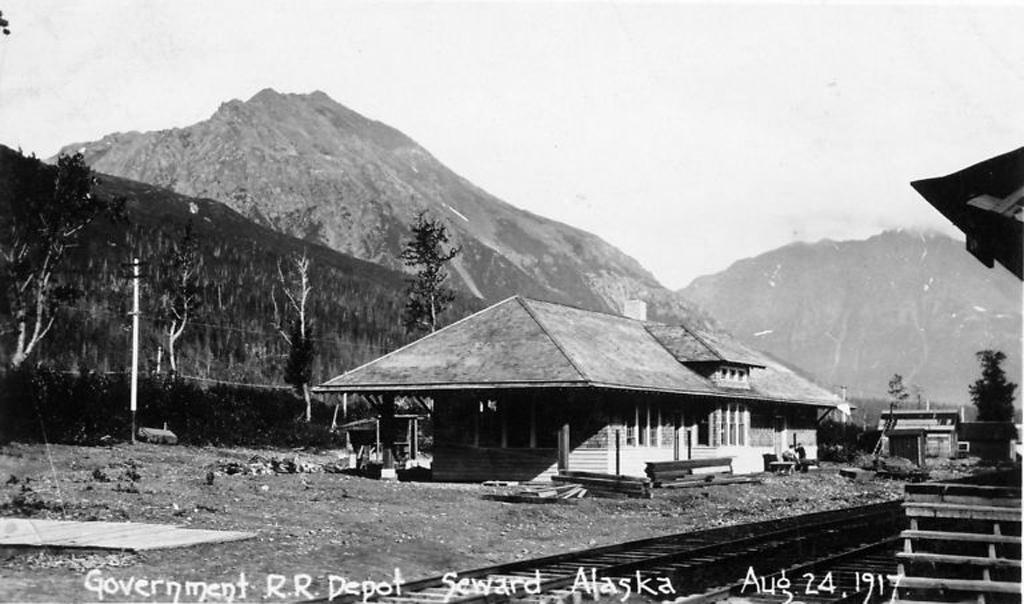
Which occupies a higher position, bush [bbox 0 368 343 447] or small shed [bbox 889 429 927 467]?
bush [bbox 0 368 343 447]

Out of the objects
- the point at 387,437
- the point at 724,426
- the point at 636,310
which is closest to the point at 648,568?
the point at 387,437

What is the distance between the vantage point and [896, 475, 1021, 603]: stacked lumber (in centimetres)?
1031

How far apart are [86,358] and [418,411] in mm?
34786

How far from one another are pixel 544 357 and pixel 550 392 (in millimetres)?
1395

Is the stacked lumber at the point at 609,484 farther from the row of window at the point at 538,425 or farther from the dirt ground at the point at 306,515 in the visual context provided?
the row of window at the point at 538,425

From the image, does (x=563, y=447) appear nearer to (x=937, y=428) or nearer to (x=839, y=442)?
(x=839, y=442)

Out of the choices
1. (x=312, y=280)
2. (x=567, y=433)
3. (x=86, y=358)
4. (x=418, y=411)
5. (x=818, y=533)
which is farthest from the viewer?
(x=312, y=280)

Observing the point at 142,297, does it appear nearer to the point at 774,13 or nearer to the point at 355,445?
the point at 355,445

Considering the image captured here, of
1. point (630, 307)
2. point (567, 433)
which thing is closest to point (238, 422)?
point (630, 307)

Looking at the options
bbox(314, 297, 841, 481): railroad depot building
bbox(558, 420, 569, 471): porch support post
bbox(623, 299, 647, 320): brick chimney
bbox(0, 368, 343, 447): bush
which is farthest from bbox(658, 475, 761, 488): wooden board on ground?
bbox(0, 368, 343, 447): bush

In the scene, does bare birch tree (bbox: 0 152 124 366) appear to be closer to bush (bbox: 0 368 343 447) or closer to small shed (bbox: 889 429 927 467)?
bush (bbox: 0 368 343 447)

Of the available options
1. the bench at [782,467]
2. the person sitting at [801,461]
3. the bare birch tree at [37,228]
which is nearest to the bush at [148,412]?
the bare birch tree at [37,228]

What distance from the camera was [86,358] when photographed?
69.9m

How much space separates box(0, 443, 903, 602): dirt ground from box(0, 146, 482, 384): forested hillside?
1094 cm
